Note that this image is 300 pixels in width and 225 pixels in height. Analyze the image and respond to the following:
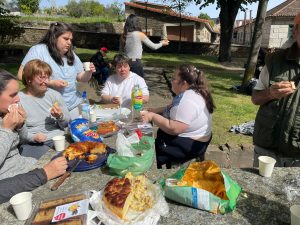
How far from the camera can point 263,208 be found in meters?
1.60

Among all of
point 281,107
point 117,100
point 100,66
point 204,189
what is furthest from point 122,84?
point 100,66

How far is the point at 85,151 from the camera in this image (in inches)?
86.6

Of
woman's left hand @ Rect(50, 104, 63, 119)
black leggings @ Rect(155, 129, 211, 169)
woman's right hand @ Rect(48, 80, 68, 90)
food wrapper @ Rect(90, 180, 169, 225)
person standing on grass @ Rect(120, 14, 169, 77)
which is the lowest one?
black leggings @ Rect(155, 129, 211, 169)

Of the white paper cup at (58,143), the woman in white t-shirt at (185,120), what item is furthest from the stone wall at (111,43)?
the white paper cup at (58,143)

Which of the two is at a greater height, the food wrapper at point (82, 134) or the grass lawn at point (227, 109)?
the food wrapper at point (82, 134)

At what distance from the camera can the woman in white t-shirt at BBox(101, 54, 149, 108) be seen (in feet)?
12.6

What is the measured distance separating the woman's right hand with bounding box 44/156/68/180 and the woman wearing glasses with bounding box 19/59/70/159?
29.3 inches

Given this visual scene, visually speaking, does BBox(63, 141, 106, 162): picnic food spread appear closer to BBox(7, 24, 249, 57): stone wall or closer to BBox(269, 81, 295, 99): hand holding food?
BBox(269, 81, 295, 99): hand holding food

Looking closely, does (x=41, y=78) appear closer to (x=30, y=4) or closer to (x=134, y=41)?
(x=134, y=41)

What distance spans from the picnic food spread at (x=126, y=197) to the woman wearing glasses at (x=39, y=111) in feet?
4.35

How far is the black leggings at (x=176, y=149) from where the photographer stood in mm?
2752

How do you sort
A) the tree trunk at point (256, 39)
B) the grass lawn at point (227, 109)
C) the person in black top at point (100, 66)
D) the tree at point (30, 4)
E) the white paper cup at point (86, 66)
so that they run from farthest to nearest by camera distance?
the tree at point (30, 4), the person in black top at point (100, 66), the tree trunk at point (256, 39), the grass lawn at point (227, 109), the white paper cup at point (86, 66)

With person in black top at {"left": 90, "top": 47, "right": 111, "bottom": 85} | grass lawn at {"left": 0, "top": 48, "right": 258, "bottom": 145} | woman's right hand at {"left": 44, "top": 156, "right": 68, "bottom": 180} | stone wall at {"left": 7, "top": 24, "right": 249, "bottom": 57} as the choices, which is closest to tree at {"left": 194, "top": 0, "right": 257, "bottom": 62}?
stone wall at {"left": 7, "top": 24, "right": 249, "bottom": 57}

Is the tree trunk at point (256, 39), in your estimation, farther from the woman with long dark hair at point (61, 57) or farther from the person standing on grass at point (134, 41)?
the woman with long dark hair at point (61, 57)
